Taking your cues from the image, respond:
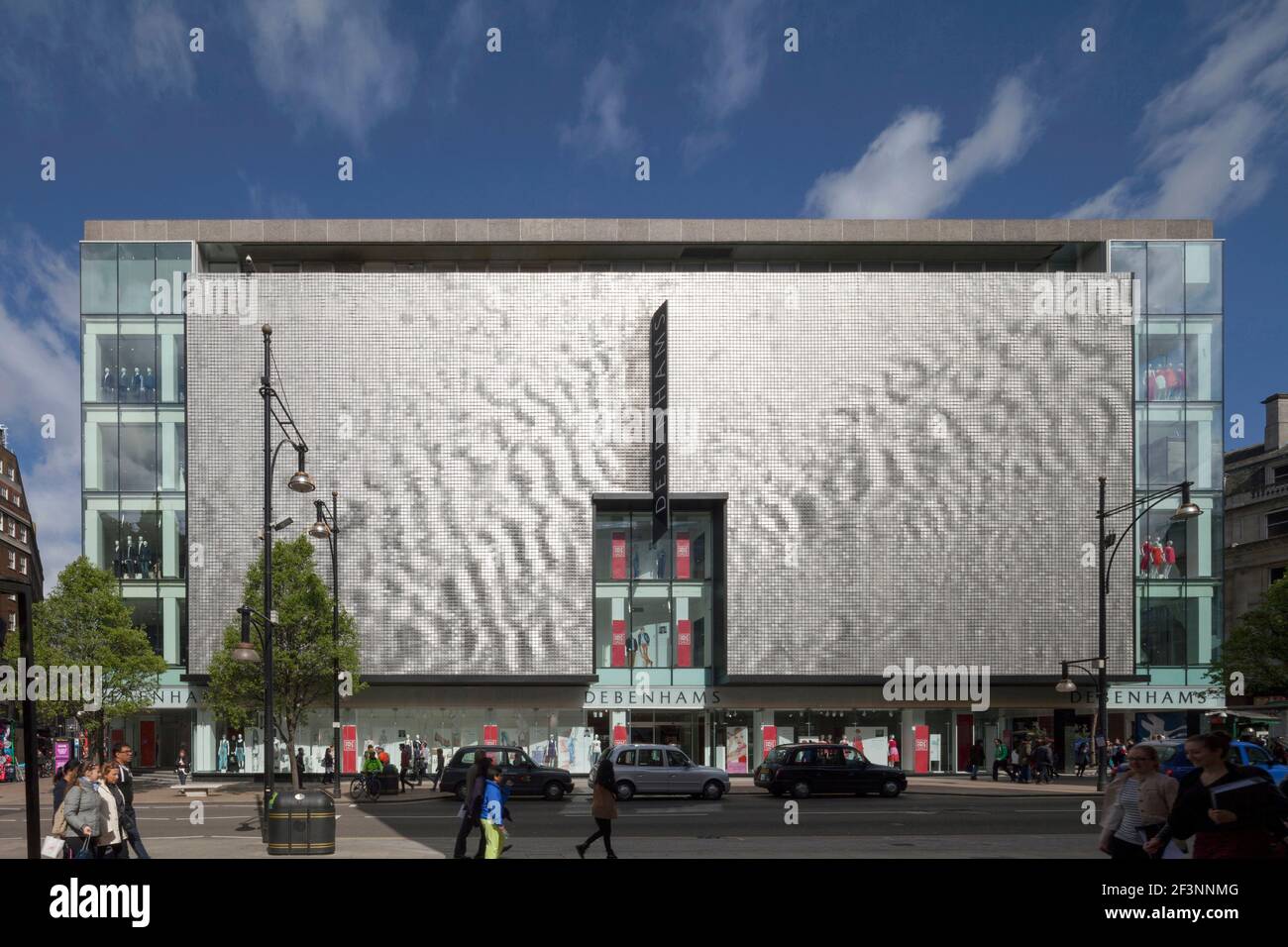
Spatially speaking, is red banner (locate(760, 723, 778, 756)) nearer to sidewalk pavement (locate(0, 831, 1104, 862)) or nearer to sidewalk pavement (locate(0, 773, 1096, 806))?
sidewalk pavement (locate(0, 773, 1096, 806))

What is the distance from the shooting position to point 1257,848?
7.54 metres

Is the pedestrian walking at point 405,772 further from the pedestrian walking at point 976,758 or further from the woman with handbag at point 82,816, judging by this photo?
the woman with handbag at point 82,816

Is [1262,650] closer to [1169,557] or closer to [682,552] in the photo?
[1169,557]

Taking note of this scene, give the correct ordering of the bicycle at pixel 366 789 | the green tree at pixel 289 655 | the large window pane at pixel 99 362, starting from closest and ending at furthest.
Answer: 1. the bicycle at pixel 366 789
2. the green tree at pixel 289 655
3. the large window pane at pixel 99 362

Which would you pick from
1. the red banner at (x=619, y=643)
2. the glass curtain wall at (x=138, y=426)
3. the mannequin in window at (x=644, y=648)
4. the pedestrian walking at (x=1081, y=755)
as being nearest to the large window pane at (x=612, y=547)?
the red banner at (x=619, y=643)

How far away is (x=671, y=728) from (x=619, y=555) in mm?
7472

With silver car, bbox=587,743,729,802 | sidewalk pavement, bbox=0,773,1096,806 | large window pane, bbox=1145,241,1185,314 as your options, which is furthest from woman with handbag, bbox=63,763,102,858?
large window pane, bbox=1145,241,1185,314

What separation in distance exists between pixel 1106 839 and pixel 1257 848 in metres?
4.04

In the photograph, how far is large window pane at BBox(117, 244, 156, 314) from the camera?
50500 millimetres

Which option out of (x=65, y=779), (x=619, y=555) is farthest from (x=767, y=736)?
(x=65, y=779)

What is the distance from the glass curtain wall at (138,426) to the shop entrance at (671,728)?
19123 millimetres

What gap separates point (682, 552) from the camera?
5091 centimetres

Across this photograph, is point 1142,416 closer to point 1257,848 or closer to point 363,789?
point 363,789

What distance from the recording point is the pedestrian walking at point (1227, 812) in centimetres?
756
